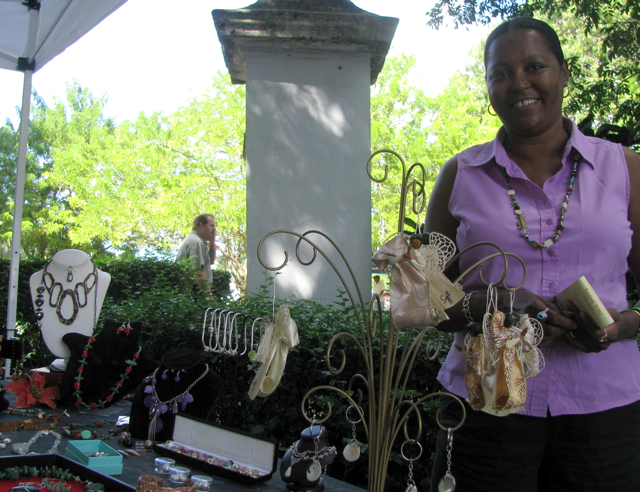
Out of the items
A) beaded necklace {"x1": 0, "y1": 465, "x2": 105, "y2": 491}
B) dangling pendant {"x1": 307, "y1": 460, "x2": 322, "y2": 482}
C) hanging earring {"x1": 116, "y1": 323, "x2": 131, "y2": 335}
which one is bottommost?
beaded necklace {"x1": 0, "y1": 465, "x2": 105, "y2": 491}

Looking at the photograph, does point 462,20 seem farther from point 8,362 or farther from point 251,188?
point 8,362

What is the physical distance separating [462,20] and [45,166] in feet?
70.2

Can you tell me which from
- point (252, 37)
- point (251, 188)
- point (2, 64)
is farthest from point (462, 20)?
point (2, 64)

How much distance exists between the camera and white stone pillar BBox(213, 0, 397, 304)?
3.81 m

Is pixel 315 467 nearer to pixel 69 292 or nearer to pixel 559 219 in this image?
pixel 559 219

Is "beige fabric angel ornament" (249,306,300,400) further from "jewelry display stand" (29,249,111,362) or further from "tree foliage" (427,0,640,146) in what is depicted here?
"tree foliage" (427,0,640,146)

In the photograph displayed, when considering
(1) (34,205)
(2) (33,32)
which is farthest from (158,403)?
(1) (34,205)

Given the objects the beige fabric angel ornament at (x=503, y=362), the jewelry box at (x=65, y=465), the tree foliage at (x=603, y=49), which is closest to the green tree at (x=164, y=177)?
the tree foliage at (x=603, y=49)

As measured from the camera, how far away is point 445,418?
127 centimetres

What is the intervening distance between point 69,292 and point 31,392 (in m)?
0.63

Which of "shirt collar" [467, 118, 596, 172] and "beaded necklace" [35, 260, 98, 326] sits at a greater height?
"shirt collar" [467, 118, 596, 172]

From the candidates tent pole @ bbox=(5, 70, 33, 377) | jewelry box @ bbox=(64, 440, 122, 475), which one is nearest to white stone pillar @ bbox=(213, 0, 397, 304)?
tent pole @ bbox=(5, 70, 33, 377)

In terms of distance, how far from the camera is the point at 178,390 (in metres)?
2.19

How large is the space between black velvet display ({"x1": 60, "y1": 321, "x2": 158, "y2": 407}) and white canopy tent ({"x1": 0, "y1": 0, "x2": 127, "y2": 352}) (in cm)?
158
